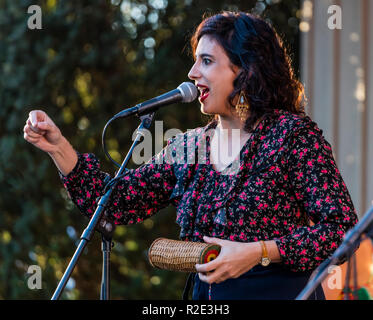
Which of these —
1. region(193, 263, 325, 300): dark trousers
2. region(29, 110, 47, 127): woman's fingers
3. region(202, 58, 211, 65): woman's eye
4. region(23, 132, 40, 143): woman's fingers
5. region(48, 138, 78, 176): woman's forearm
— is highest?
region(202, 58, 211, 65): woman's eye

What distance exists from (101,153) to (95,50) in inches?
A: 26.7

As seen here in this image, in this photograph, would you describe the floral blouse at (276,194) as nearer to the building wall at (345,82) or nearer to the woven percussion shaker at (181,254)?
the woven percussion shaker at (181,254)

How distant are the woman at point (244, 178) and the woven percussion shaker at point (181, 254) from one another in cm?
3

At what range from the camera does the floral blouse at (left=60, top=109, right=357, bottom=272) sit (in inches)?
69.4

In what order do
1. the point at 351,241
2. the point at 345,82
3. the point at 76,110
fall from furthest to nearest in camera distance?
the point at 76,110, the point at 345,82, the point at 351,241

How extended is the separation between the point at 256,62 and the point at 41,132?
0.72 m

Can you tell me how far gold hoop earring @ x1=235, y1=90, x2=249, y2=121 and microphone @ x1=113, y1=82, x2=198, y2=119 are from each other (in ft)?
0.51

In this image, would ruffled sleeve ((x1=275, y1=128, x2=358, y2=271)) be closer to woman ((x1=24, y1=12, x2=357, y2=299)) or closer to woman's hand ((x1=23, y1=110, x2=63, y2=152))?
woman ((x1=24, y1=12, x2=357, y2=299))

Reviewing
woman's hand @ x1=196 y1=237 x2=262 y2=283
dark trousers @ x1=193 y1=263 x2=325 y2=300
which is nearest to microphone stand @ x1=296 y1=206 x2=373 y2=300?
woman's hand @ x1=196 y1=237 x2=262 y2=283

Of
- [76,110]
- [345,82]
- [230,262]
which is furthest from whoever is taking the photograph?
[76,110]

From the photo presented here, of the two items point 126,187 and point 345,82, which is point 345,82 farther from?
point 126,187

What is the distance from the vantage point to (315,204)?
1791 mm

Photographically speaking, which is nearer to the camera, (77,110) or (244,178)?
(244,178)

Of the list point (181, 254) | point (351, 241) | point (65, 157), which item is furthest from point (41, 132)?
point (351, 241)
